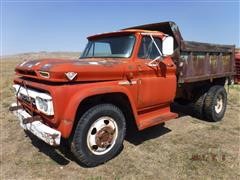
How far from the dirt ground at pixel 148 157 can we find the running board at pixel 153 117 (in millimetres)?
485

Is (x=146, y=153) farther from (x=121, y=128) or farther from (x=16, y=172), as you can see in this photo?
(x=16, y=172)

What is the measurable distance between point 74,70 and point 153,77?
5.83ft

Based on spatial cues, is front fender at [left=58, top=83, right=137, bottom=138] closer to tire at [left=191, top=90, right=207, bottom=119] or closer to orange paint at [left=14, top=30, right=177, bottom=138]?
orange paint at [left=14, top=30, right=177, bottom=138]

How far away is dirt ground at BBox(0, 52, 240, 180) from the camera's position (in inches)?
158

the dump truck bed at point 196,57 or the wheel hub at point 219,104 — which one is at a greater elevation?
the dump truck bed at point 196,57

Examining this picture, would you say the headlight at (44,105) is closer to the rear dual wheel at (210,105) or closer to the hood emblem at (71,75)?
the hood emblem at (71,75)

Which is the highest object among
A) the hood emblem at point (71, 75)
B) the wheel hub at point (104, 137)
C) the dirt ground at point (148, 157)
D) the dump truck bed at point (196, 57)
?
the dump truck bed at point (196, 57)

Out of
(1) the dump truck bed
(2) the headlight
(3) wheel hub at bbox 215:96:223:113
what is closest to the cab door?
(1) the dump truck bed

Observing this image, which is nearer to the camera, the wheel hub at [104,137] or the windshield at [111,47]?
the wheel hub at [104,137]

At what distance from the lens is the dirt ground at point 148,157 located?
402cm

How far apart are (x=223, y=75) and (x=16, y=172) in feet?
18.5

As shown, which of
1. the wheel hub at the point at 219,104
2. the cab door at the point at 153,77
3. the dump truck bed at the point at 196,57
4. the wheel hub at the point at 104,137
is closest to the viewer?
the wheel hub at the point at 104,137

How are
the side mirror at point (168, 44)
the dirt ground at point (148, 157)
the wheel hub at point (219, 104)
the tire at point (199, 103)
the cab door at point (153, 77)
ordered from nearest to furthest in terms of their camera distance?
the dirt ground at point (148, 157) → the side mirror at point (168, 44) → the cab door at point (153, 77) → the tire at point (199, 103) → the wheel hub at point (219, 104)

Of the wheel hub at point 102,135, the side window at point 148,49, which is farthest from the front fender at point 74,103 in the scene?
the side window at point 148,49
